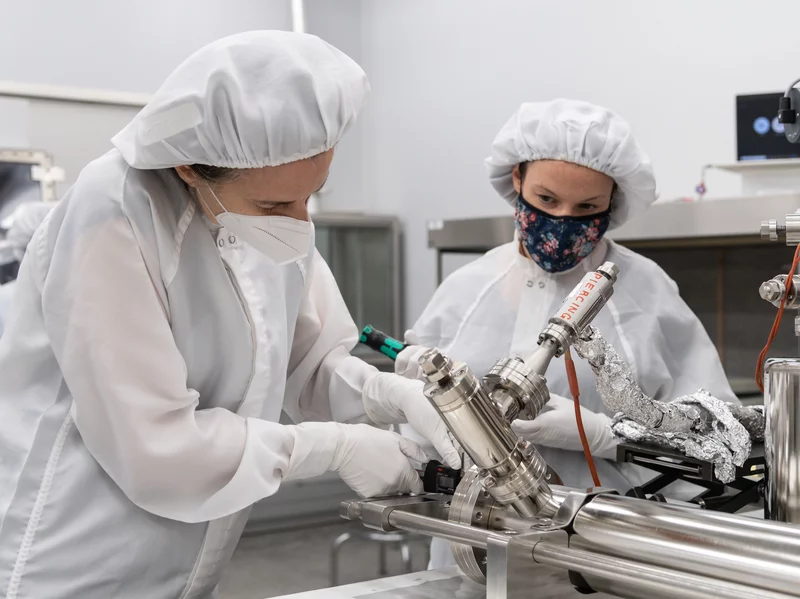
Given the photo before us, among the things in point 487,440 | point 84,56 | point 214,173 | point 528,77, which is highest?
point 84,56

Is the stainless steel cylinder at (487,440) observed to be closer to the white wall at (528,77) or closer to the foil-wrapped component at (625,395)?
the foil-wrapped component at (625,395)

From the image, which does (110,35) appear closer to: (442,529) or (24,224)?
(24,224)

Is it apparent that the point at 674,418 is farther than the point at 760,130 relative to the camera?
No

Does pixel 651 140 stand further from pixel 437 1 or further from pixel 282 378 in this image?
pixel 282 378

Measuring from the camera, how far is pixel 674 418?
918mm

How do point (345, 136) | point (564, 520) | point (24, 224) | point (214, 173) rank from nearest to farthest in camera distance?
point (564, 520) → point (214, 173) → point (24, 224) → point (345, 136)

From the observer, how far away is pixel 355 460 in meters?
1.01

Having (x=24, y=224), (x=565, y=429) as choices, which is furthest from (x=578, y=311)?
(x=24, y=224)

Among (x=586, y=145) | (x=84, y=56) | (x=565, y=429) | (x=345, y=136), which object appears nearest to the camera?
(x=565, y=429)

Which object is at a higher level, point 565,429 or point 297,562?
point 565,429

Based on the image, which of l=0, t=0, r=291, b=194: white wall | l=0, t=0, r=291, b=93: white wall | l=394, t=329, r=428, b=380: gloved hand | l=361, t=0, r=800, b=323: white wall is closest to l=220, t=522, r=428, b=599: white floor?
l=361, t=0, r=800, b=323: white wall

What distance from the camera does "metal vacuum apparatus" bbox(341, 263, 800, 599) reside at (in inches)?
25.0

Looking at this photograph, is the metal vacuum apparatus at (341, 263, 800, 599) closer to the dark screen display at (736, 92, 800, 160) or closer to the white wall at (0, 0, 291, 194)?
the dark screen display at (736, 92, 800, 160)

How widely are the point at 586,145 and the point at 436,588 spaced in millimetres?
868
